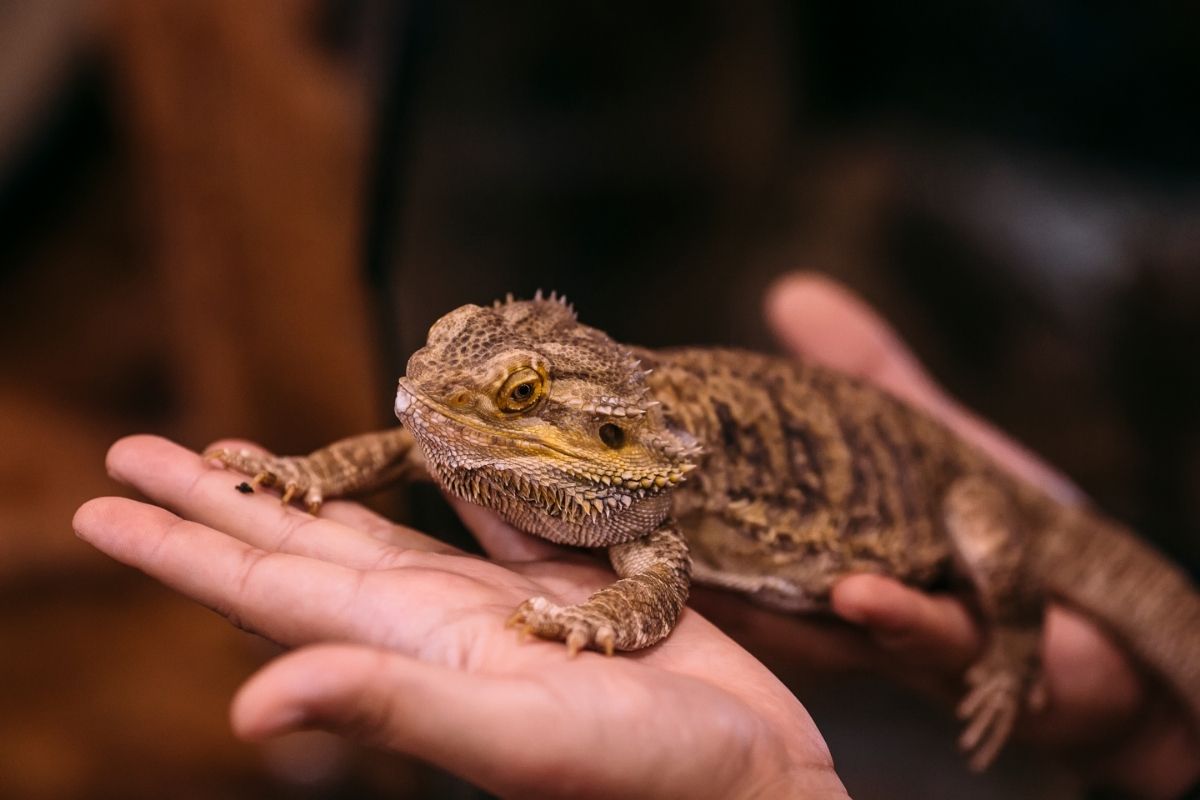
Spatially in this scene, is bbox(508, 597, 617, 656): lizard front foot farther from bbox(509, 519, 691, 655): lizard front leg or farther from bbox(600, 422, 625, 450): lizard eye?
bbox(600, 422, 625, 450): lizard eye

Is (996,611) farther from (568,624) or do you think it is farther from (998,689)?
(568,624)

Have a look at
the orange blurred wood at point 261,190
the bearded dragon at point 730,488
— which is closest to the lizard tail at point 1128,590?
the bearded dragon at point 730,488

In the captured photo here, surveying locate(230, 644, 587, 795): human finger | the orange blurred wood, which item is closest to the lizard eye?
locate(230, 644, 587, 795): human finger

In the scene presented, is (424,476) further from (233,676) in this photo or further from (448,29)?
(233,676)

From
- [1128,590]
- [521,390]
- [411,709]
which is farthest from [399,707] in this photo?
[1128,590]

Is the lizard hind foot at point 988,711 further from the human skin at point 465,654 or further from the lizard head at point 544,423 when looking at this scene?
the lizard head at point 544,423

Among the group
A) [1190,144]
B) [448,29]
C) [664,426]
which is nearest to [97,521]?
[664,426]
